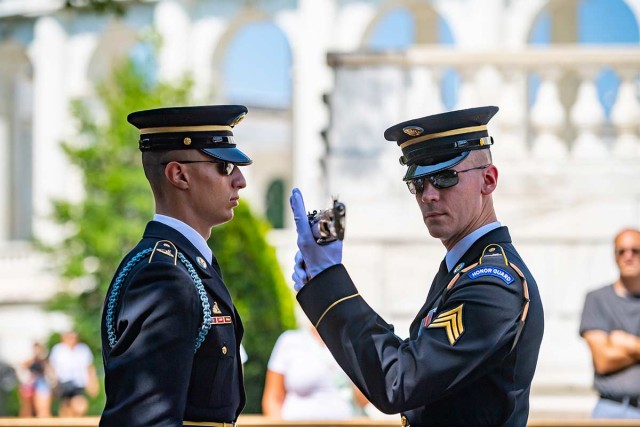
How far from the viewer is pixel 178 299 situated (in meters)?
3.39

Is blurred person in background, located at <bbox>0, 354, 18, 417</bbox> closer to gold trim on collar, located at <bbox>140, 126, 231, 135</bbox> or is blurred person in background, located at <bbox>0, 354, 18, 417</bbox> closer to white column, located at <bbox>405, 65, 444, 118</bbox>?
white column, located at <bbox>405, 65, 444, 118</bbox>

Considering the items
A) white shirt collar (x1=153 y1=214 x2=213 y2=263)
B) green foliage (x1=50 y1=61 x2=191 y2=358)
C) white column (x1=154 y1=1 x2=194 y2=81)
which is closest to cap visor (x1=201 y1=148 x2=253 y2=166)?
white shirt collar (x1=153 y1=214 x2=213 y2=263)

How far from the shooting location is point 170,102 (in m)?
24.5

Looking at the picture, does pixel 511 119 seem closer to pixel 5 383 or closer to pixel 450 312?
pixel 450 312

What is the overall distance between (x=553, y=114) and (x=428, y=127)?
633cm

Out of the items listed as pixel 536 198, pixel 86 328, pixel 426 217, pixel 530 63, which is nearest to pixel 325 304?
pixel 426 217

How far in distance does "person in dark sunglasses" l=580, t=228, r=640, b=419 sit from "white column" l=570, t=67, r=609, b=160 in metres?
2.66

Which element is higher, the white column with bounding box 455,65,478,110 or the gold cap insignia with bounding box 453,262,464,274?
the white column with bounding box 455,65,478,110

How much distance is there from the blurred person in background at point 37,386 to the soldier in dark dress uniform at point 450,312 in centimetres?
1413

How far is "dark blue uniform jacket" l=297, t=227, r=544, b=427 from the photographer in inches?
132

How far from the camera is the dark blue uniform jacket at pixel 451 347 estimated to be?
3.34 m

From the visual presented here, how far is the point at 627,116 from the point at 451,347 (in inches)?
268

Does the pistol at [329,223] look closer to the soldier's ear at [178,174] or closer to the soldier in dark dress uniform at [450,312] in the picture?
the soldier in dark dress uniform at [450,312]

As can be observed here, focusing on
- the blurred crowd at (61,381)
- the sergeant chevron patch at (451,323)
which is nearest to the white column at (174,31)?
the blurred crowd at (61,381)
